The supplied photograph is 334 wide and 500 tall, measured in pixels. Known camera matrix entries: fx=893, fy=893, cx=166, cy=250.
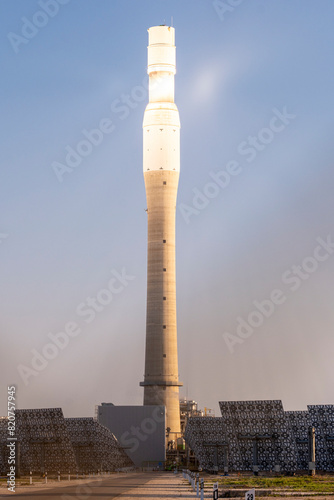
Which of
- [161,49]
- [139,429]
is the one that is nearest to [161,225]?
[161,49]

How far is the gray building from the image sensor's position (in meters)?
132

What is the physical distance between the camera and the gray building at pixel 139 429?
132500mm

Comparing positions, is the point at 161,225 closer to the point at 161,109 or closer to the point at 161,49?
the point at 161,109

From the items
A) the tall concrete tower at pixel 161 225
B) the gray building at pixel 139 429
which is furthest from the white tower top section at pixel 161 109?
the gray building at pixel 139 429

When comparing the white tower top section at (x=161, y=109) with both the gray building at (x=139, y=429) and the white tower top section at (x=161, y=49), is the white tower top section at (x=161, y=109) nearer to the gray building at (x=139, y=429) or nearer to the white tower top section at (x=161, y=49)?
the white tower top section at (x=161, y=49)

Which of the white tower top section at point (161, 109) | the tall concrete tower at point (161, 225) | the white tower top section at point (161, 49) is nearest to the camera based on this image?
the tall concrete tower at point (161, 225)

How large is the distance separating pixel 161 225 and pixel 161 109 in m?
18.6

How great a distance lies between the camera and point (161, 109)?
135625 mm

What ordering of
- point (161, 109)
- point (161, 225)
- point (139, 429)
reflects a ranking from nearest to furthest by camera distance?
point (161, 225), point (139, 429), point (161, 109)

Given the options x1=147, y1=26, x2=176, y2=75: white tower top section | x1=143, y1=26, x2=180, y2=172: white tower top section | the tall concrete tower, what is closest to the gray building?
the tall concrete tower

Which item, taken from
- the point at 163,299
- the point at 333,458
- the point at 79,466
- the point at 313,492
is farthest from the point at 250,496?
the point at 163,299

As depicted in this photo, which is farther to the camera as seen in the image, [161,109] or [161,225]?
[161,109]

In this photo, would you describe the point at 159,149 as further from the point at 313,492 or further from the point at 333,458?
the point at 313,492

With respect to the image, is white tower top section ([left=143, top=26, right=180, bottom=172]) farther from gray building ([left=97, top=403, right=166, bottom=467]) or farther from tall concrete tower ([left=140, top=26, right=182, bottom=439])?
gray building ([left=97, top=403, right=166, bottom=467])
